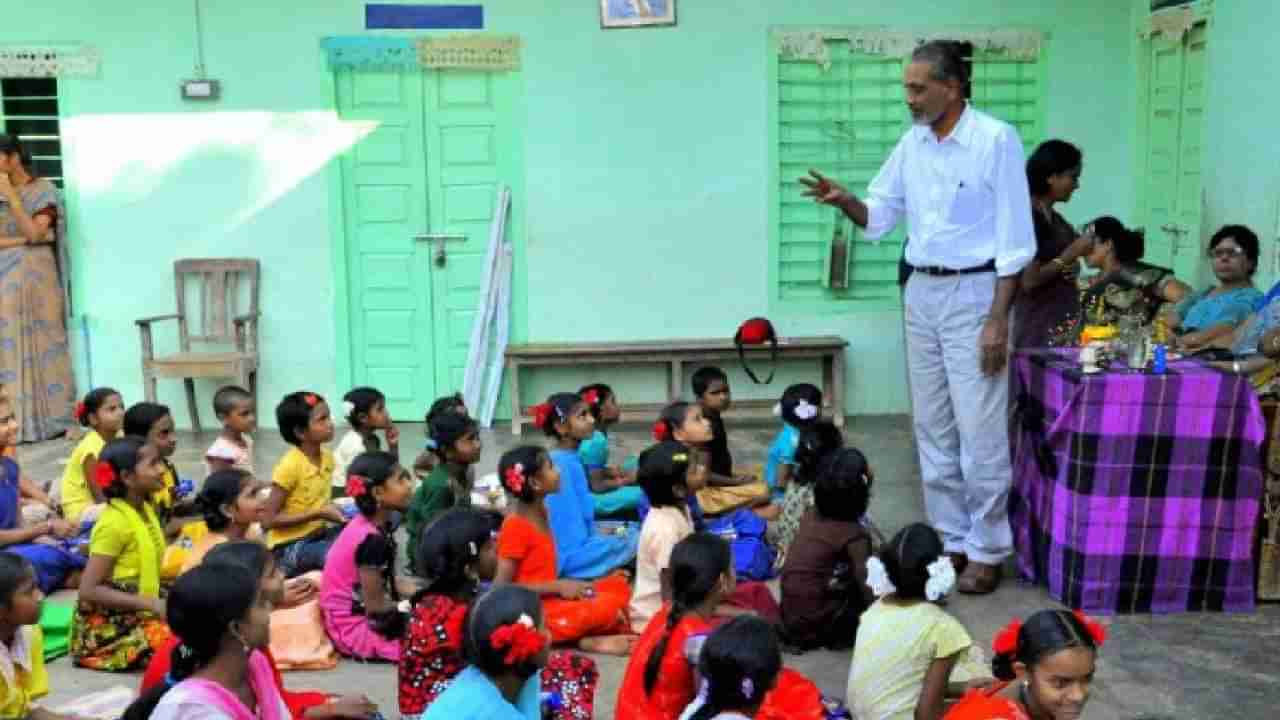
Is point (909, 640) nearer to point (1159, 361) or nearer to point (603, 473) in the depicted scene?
point (1159, 361)

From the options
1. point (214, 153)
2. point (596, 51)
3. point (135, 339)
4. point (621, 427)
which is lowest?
point (621, 427)

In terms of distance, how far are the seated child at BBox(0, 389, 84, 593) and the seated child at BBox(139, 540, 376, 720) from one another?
199cm

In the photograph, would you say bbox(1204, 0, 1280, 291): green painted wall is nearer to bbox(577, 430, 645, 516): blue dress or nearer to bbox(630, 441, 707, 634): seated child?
bbox(577, 430, 645, 516): blue dress

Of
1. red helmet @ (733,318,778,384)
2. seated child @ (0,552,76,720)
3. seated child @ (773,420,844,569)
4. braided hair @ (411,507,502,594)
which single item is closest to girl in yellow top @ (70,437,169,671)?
seated child @ (0,552,76,720)

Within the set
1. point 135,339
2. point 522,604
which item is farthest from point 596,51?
point 522,604

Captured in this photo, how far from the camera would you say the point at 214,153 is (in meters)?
8.62

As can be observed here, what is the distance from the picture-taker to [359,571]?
4.62 m

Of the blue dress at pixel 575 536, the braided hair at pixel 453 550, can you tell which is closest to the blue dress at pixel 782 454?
the blue dress at pixel 575 536

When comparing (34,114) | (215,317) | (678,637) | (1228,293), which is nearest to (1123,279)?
(1228,293)

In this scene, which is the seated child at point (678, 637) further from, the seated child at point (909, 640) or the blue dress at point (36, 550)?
the blue dress at point (36, 550)

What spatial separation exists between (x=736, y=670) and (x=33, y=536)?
11.4ft

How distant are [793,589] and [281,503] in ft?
7.04

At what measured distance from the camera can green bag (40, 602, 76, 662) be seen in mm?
4836

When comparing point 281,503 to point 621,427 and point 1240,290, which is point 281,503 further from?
point 1240,290
